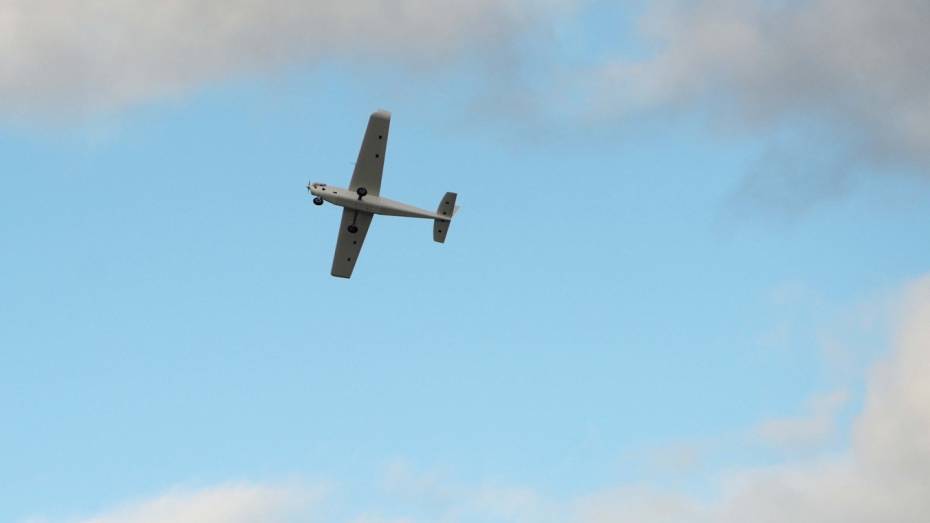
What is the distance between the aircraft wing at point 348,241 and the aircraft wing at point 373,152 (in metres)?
2.98

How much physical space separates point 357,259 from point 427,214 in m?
5.09

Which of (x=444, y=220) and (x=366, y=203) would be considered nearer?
(x=366, y=203)

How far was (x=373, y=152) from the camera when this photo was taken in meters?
113

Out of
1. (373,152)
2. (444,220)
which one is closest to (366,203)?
(373,152)

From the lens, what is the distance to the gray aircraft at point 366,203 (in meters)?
113

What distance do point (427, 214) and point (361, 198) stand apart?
4193mm

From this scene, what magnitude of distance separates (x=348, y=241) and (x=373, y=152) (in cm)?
693

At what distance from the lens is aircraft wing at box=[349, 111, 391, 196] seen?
112500 mm

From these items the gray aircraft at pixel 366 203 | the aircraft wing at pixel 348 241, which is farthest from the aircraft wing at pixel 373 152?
the aircraft wing at pixel 348 241

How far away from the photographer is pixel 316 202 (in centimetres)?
11400

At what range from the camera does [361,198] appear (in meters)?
114

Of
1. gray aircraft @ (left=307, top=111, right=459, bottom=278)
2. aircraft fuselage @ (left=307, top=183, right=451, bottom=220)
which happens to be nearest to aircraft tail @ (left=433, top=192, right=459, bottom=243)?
gray aircraft @ (left=307, top=111, right=459, bottom=278)

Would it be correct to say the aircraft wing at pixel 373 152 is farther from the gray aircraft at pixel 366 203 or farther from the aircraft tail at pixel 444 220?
the aircraft tail at pixel 444 220

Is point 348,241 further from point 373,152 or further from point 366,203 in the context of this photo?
point 373,152
